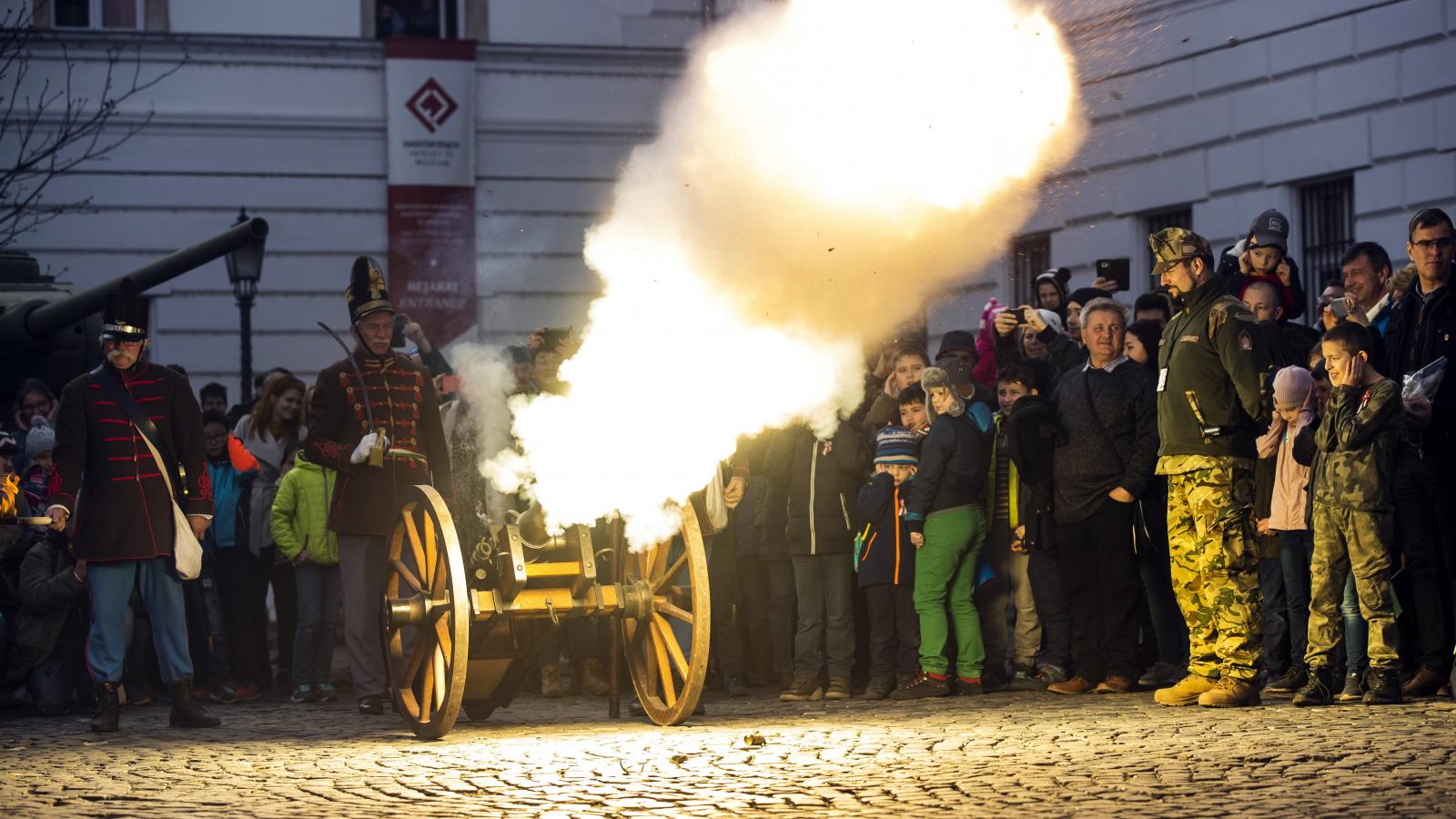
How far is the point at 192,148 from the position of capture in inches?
833

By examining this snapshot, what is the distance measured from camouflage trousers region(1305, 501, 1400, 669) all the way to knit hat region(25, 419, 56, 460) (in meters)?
7.61

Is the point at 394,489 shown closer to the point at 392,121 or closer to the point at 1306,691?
the point at 1306,691

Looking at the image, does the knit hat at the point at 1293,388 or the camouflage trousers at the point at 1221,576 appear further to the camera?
the knit hat at the point at 1293,388

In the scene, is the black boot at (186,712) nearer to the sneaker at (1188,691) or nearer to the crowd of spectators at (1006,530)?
the crowd of spectators at (1006,530)

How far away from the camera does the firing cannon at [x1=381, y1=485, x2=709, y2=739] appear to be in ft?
29.1

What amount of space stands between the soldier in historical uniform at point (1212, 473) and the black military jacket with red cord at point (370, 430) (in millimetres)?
3932

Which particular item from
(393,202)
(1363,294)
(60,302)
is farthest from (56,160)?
(1363,294)

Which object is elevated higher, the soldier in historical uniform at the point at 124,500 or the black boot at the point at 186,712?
the soldier in historical uniform at the point at 124,500

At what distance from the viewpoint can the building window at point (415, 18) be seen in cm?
2194

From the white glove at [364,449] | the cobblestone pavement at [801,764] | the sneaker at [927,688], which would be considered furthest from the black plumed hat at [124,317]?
the sneaker at [927,688]

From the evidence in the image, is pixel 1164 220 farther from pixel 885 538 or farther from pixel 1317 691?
pixel 1317 691

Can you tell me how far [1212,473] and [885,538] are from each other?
2395 mm

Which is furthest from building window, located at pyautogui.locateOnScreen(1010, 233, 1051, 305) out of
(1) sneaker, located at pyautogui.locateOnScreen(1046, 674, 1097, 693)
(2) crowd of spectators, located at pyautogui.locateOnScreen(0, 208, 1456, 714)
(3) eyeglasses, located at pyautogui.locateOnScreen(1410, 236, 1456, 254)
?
(3) eyeglasses, located at pyautogui.locateOnScreen(1410, 236, 1456, 254)

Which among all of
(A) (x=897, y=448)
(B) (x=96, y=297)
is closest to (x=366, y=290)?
(A) (x=897, y=448)
